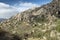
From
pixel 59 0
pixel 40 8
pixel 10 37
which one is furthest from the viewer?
pixel 40 8

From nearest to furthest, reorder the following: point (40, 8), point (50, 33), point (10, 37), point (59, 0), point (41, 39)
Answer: point (10, 37) < point (41, 39) < point (50, 33) < point (59, 0) < point (40, 8)

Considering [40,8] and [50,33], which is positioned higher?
[40,8]

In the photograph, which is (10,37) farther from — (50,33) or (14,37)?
(50,33)

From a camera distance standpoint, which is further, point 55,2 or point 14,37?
point 55,2

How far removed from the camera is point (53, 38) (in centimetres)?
2430

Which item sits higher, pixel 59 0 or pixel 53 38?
pixel 59 0

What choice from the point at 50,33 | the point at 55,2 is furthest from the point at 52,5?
the point at 50,33

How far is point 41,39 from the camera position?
24.0 metres

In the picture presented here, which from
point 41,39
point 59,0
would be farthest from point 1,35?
point 59,0

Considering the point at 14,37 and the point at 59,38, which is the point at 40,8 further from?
the point at 14,37

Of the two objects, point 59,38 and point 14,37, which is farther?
point 59,38

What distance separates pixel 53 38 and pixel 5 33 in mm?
8609

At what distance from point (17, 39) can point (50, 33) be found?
965 centimetres

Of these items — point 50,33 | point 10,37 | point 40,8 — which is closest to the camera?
point 10,37
